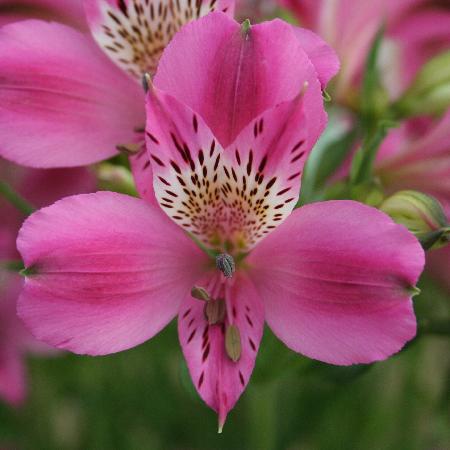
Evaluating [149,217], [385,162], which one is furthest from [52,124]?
[385,162]

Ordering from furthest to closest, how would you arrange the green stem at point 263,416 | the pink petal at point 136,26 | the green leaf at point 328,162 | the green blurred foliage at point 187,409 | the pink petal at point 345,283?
1. the green blurred foliage at point 187,409
2. the green stem at point 263,416
3. the green leaf at point 328,162
4. the pink petal at point 136,26
5. the pink petal at point 345,283

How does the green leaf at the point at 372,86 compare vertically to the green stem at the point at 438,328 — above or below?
above

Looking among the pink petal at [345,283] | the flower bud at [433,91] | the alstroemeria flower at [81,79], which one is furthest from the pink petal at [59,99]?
the flower bud at [433,91]

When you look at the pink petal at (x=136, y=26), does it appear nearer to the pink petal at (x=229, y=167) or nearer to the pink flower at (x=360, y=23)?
the pink petal at (x=229, y=167)

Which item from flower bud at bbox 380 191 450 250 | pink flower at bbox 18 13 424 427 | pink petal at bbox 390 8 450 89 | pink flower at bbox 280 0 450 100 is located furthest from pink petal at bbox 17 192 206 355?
pink petal at bbox 390 8 450 89

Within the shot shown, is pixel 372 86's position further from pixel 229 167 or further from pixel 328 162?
pixel 229 167

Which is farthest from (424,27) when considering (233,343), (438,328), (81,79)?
(233,343)

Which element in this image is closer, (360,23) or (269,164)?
(269,164)
